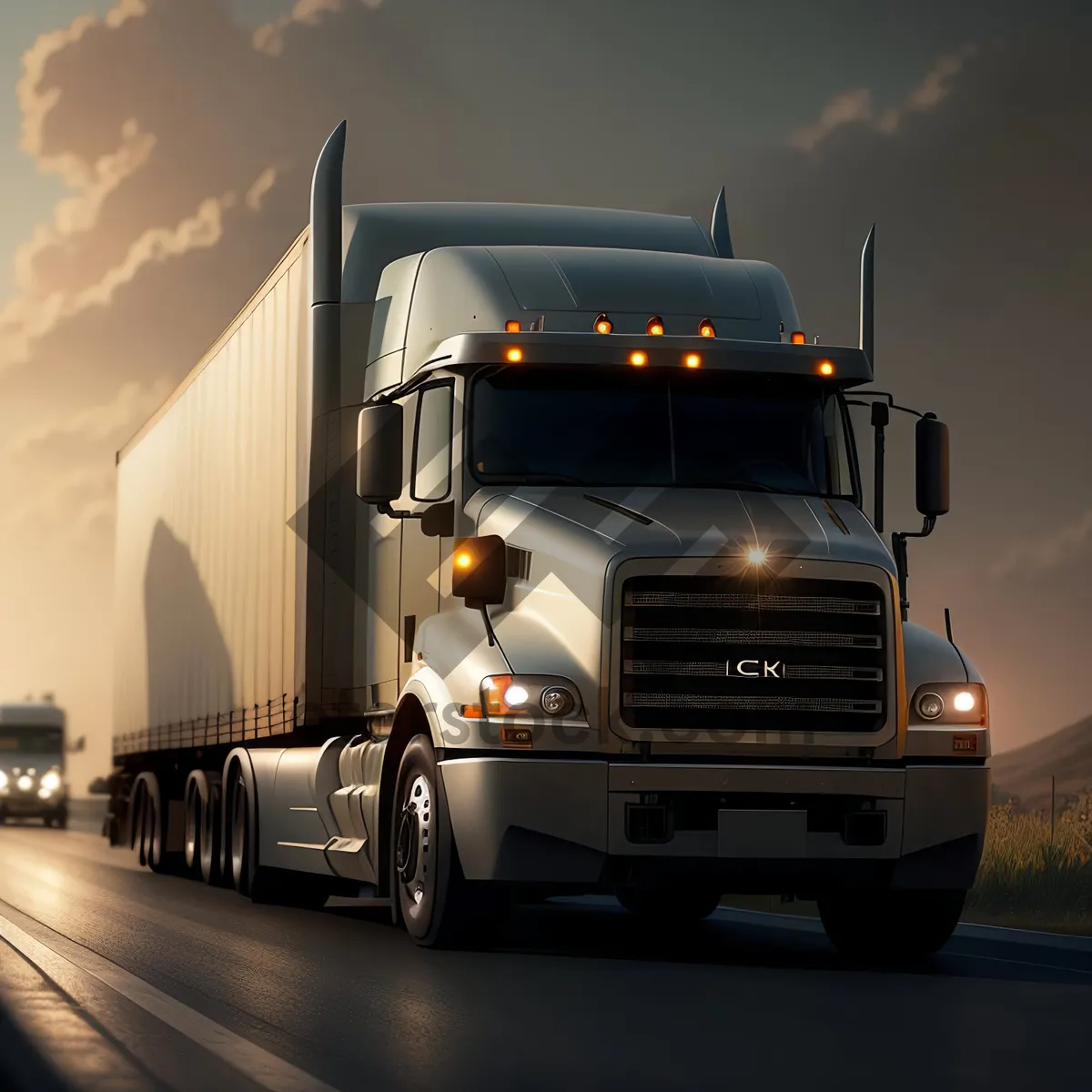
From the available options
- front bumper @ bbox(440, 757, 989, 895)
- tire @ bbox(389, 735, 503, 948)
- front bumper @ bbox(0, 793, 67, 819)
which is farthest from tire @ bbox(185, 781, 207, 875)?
front bumper @ bbox(0, 793, 67, 819)

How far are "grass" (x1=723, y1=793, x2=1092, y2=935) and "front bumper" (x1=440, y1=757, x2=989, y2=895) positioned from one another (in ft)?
10.5

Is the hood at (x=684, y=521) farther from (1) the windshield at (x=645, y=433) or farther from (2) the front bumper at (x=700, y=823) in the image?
(2) the front bumper at (x=700, y=823)

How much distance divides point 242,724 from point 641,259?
249 inches

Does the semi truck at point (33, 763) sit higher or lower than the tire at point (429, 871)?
higher

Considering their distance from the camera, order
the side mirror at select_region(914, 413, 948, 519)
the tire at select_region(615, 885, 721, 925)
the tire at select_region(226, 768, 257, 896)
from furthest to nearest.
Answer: the tire at select_region(226, 768, 257, 896), the tire at select_region(615, 885, 721, 925), the side mirror at select_region(914, 413, 948, 519)

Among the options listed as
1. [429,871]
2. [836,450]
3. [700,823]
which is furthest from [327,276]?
[700,823]

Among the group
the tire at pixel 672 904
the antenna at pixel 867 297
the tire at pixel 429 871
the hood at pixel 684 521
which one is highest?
the antenna at pixel 867 297

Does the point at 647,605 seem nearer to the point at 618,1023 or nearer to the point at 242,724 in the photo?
the point at 618,1023

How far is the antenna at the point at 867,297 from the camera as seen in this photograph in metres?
15.8

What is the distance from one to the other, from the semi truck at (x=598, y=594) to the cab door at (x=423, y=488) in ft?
0.09

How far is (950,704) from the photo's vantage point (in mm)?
12820

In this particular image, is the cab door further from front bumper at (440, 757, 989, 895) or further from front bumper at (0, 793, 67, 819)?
front bumper at (0, 793, 67, 819)

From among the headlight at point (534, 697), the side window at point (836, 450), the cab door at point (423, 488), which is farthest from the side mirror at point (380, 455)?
the side window at point (836, 450)

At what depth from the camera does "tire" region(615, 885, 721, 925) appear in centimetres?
1666
